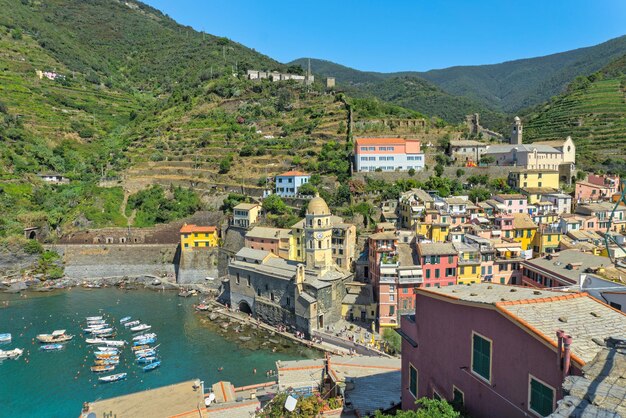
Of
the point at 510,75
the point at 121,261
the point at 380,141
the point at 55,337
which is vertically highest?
the point at 510,75

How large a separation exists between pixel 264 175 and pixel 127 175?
55.1 ft

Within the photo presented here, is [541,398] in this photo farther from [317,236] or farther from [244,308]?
[244,308]

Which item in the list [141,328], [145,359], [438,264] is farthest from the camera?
[141,328]

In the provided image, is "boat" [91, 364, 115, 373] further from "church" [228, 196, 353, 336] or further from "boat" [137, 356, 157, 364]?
"church" [228, 196, 353, 336]

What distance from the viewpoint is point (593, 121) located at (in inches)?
2112

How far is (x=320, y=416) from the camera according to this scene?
12094 mm

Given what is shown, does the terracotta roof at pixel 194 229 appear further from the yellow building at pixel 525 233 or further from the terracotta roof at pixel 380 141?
the yellow building at pixel 525 233

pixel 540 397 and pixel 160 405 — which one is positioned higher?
pixel 540 397

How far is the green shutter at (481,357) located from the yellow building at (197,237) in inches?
1313

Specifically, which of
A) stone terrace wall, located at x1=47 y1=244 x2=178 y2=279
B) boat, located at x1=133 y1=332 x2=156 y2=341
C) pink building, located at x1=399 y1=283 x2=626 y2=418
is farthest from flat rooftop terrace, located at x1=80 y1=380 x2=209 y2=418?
stone terrace wall, located at x1=47 y1=244 x2=178 y2=279

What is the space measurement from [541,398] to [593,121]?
59.1m

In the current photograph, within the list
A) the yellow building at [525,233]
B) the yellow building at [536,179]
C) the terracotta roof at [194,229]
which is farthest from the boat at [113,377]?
the yellow building at [536,179]

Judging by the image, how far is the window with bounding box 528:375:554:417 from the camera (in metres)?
5.21

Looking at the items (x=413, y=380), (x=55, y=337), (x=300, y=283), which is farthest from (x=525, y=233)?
(x=55, y=337)
